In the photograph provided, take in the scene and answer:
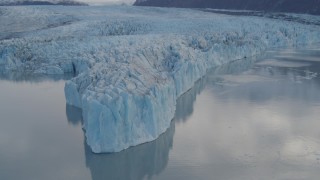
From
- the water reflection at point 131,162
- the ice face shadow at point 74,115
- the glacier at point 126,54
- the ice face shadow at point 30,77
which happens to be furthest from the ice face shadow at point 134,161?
the ice face shadow at point 30,77

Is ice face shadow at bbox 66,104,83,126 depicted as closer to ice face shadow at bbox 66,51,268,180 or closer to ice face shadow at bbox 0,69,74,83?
ice face shadow at bbox 66,51,268,180

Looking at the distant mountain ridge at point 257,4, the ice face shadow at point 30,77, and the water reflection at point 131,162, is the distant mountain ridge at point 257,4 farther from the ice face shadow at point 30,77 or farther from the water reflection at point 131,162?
the water reflection at point 131,162

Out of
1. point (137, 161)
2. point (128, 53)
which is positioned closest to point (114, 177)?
point (137, 161)

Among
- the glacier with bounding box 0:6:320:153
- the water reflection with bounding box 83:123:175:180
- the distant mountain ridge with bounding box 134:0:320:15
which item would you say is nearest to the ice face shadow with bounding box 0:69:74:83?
the glacier with bounding box 0:6:320:153

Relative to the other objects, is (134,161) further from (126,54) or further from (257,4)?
(257,4)

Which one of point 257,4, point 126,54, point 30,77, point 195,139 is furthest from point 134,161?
point 257,4

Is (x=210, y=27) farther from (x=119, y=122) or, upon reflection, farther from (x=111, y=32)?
(x=119, y=122)
